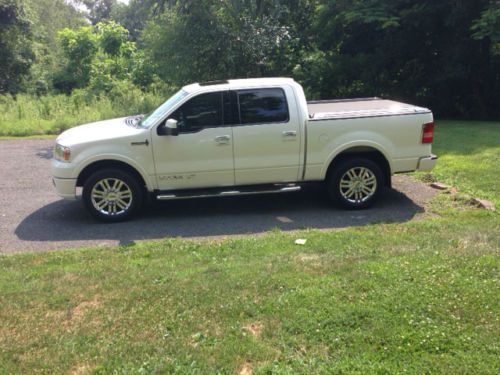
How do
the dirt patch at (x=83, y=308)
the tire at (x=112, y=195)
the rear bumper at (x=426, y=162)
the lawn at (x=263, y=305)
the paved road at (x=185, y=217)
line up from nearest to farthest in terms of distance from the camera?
1. the lawn at (x=263, y=305)
2. the dirt patch at (x=83, y=308)
3. the paved road at (x=185, y=217)
4. the tire at (x=112, y=195)
5. the rear bumper at (x=426, y=162)

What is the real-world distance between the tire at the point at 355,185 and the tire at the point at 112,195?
113 inches

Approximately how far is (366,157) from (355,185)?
0.46m

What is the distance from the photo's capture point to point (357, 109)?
854 cm

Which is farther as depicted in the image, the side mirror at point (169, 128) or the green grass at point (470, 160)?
the green grass at point (470, 160)

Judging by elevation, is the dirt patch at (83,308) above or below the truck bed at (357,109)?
below

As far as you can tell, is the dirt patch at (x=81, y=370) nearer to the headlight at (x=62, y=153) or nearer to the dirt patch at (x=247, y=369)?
the dirt patch at (x=247, y=369)

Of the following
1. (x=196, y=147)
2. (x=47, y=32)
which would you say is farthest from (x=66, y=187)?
(x=47, y=32)

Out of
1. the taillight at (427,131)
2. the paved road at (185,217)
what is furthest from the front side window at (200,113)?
the taillight at (427,131)

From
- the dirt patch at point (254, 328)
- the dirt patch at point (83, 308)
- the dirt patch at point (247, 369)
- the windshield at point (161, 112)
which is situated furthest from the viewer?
the windshield at point (161, 112)

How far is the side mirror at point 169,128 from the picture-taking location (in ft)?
23.9

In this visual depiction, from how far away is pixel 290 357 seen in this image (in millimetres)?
3785

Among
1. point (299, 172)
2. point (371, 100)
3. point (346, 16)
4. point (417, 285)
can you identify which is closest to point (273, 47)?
point (346, 16)

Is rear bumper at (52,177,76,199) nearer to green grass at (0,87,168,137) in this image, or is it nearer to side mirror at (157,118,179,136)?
side mirror at (157,118,179,136)

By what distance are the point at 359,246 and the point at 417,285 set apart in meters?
1.23
